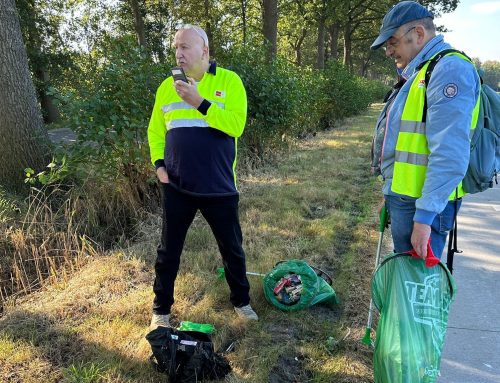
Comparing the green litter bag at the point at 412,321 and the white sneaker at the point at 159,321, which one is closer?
the green litter bag at the point at 412,321

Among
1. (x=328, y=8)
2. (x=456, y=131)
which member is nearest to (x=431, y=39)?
(x=456, y=131)

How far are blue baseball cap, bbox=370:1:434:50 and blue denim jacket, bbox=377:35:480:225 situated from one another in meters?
0.31

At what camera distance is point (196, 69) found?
281 cm

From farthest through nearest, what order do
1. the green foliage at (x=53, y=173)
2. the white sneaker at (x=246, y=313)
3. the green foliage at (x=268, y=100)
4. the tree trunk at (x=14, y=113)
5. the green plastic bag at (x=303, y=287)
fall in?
the green foliage at (x=268, y=100) → the tree trunk at (x=14, y=113) → the green foliage at (x=53, y=173) → the green plastic bag at (x=303, y=287) → the white sneaker at (x=246, y=313)

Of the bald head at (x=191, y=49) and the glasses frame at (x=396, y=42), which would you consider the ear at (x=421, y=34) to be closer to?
the glasses frame at (x=396, y=42)

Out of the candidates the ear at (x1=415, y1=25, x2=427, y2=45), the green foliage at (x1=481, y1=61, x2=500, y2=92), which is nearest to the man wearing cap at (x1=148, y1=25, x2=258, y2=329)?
the ear at (x1=415, y1=25, x2=427, y2=45)

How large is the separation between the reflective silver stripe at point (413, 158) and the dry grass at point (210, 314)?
145 centimetres

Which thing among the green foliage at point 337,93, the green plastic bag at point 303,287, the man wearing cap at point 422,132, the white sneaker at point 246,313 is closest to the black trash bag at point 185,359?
the white sneaker at point 246,313

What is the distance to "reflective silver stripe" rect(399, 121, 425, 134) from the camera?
6.88ft

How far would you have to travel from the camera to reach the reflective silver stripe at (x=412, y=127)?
210cm

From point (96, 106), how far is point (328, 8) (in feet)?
61.0

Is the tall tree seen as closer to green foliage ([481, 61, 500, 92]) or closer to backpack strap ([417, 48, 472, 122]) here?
green foliage ([481, 61, 500, 92])

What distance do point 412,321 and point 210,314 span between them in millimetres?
1662

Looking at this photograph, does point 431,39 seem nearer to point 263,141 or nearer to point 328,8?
point 263,141
